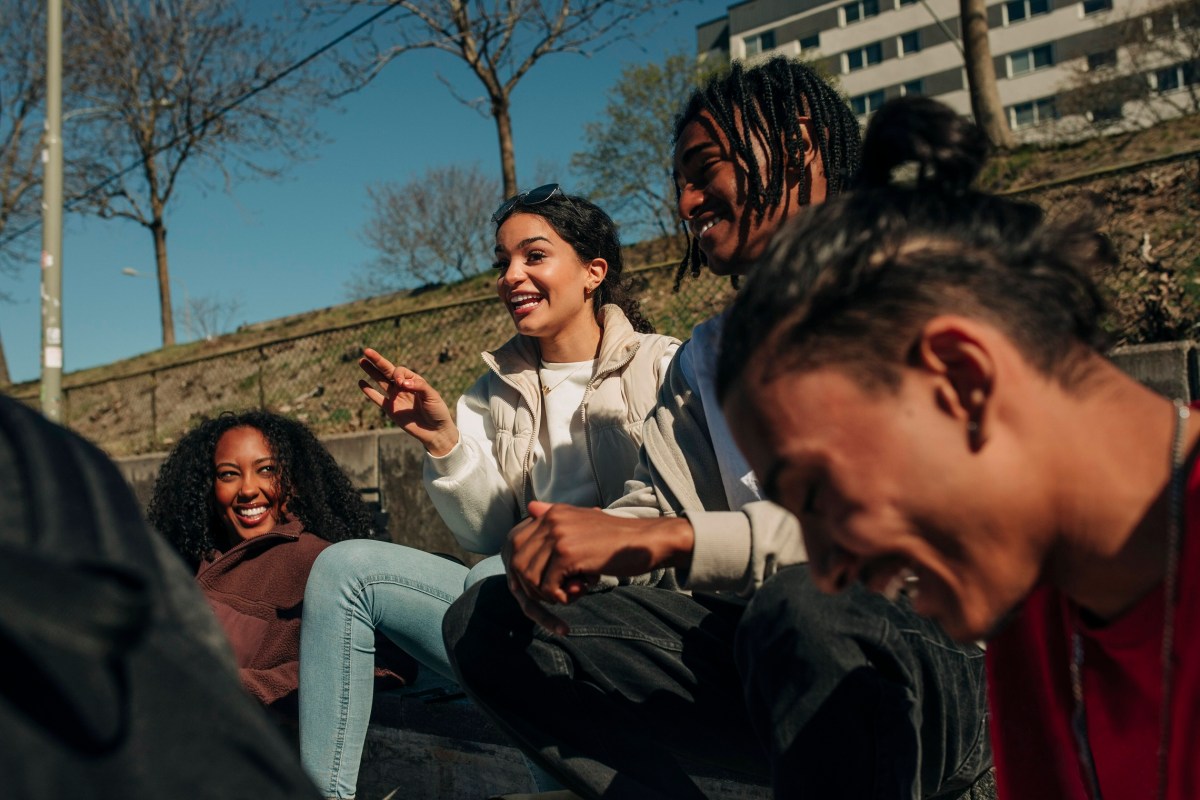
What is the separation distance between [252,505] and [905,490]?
11.1ft

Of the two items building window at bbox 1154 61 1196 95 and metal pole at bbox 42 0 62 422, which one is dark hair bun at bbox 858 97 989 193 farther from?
building window at bbox 1154 61 1196 95

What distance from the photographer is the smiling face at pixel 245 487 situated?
13.5ft

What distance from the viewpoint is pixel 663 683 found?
7.08ft

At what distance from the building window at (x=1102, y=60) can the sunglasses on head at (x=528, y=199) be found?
3550cm

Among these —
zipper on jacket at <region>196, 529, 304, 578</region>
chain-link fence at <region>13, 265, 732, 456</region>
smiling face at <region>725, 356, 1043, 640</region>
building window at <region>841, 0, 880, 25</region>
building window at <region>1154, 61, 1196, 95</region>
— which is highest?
building window at <region>841, 0, 880, 25</region>

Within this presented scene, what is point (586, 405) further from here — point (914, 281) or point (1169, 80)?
point (1169, 80)

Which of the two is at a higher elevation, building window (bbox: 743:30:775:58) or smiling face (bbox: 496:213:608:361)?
building window (bbox: 743:30:775:58)

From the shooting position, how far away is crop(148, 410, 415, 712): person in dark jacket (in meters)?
3.75

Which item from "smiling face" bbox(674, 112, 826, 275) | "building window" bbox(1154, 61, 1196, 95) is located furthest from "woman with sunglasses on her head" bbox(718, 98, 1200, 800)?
"building window" bbox(1154, 61, 1196, 95)

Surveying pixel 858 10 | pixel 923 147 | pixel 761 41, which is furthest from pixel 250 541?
pixel 761 41

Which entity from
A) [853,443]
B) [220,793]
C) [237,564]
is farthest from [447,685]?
[220,793]

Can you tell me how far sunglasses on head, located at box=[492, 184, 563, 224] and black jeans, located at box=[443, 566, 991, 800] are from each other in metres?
1.75

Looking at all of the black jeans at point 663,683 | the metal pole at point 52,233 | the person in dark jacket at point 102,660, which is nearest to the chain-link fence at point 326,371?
the metal pole at point 52,233

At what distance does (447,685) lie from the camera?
3.35 meters
